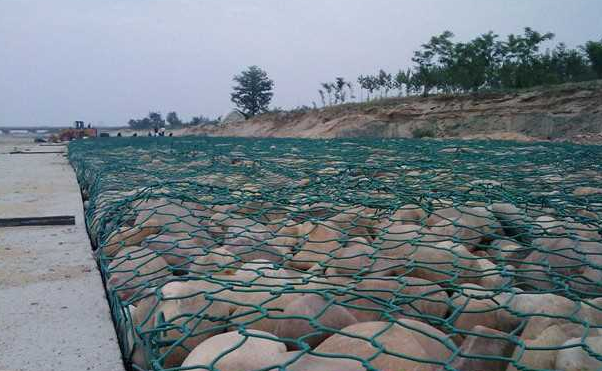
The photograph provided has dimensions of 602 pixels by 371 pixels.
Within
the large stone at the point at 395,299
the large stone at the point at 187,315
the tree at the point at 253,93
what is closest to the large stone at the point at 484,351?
the large stone at the point at 395,299

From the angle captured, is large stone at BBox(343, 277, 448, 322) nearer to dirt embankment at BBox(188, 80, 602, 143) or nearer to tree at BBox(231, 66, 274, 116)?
dirt embankment at BBox(188, 80, 602, 143)

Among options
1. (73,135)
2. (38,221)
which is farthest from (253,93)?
(38,221)

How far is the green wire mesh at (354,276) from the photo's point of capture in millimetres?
989

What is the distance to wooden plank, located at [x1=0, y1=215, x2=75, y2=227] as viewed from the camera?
2105mm

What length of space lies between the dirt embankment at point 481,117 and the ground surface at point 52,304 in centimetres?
842

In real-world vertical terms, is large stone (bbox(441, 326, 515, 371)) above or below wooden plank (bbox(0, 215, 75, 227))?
below

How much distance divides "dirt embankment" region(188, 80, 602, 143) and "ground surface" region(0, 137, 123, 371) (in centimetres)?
842

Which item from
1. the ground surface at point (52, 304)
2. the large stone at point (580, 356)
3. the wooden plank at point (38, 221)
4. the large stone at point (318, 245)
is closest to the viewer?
the large stone at point (580, 356)

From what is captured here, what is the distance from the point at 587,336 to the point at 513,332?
140 mm

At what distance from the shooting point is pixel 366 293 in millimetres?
1262

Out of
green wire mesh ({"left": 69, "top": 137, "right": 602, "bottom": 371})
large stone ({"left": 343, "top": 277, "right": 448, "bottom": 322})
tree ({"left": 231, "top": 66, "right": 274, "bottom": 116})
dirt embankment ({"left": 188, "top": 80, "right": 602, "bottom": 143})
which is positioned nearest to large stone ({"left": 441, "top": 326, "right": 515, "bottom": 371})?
green wire mesh ({"left": 69, "top": 137, "right": 602, "bottom": 371})

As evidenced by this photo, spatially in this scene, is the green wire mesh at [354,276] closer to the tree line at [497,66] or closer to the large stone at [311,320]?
the large stone at [311,320]

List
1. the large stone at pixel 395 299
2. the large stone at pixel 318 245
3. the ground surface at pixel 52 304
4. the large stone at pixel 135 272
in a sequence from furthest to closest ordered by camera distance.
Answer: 1. the large stone at pixel 318 245
2. the large stone at pixel 135 272
3. the large stone at pixel 395 299
4. the ground surface at pixel 52 304

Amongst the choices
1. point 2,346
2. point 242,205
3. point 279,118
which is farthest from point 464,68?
point 2,346
